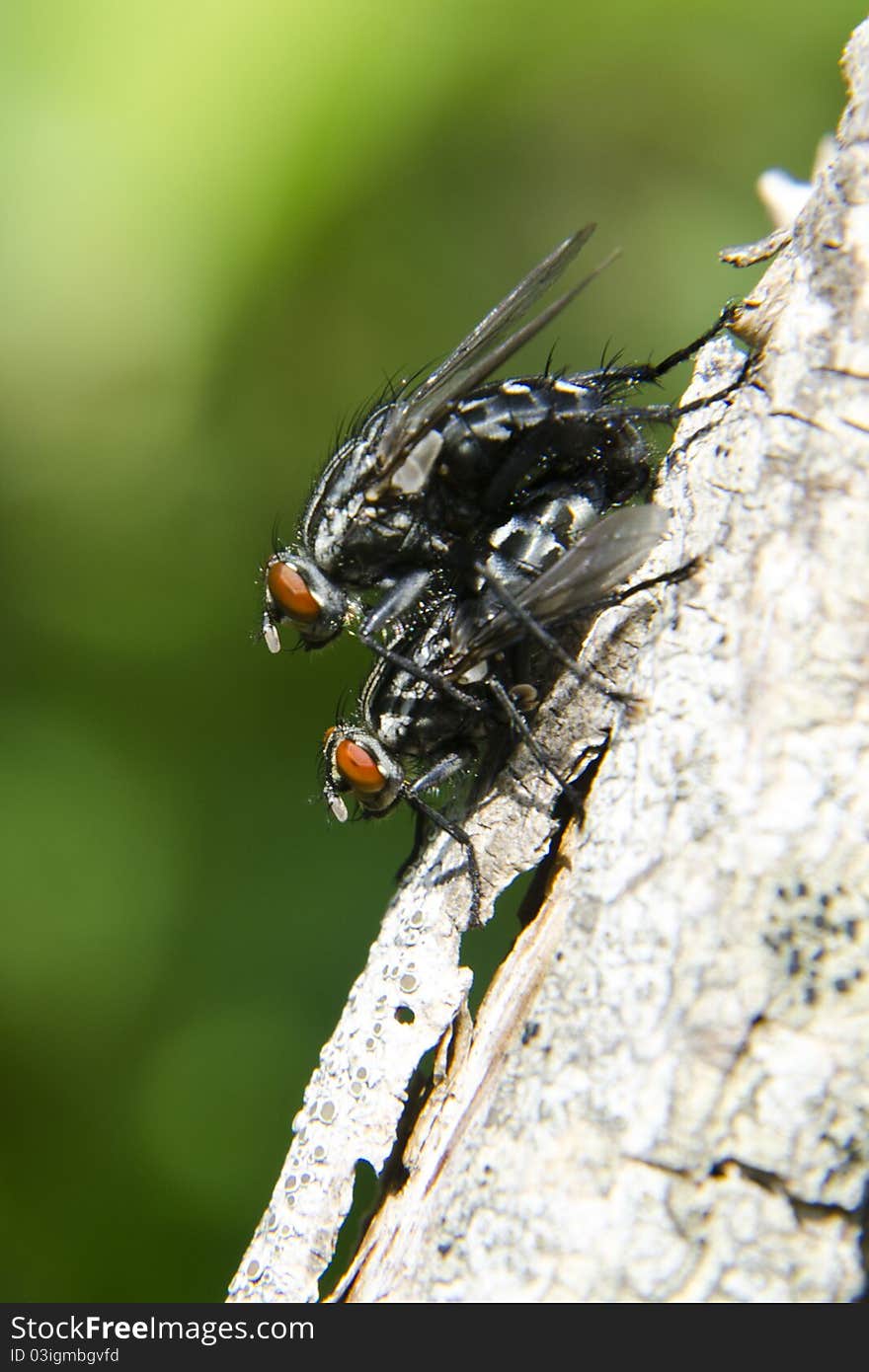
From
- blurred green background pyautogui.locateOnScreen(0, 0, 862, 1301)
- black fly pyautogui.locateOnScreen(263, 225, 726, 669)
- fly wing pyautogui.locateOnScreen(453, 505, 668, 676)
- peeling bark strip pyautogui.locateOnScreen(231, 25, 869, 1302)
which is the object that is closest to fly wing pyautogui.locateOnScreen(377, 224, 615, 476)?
black fly pyautogui.locateOnScreen(263, 225, 726, 669)

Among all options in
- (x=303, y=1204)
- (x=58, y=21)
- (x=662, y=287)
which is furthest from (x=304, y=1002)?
(x=58, y=21)

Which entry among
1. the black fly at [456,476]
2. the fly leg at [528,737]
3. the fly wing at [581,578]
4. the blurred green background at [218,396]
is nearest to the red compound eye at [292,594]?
the black fly at [456,476]

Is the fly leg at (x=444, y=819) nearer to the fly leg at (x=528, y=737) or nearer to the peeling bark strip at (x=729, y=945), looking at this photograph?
the fly leg at (x=528, y=737)

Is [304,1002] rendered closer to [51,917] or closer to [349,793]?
[51,917]

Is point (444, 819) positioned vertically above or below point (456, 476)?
below

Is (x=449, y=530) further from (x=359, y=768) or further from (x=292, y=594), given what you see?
(x=359, y=768)

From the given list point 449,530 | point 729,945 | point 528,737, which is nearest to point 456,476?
Answer: point 449,530
